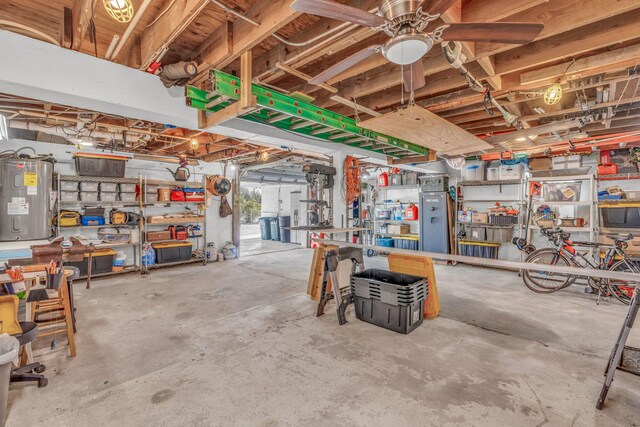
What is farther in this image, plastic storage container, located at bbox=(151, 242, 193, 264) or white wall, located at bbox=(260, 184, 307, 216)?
white wall, located at bbox=(260, 184, 307, 216)

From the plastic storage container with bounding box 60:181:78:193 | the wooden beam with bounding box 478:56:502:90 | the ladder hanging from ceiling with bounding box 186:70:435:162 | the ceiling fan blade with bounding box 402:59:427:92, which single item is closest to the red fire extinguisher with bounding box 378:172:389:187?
the ladder hanging from ceiling with bounding box 186:70:435:162

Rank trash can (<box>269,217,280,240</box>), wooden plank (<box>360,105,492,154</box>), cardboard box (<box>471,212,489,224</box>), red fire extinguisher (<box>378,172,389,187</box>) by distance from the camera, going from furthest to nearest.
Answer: trash can (<box>269,217,280,240</box>) < red fire extinguisher (<box>378,172,389,187</box>) < cardboard box (<box>471,212,489,224</box>) < wooden plank (<box>360,105,492,154</box>)

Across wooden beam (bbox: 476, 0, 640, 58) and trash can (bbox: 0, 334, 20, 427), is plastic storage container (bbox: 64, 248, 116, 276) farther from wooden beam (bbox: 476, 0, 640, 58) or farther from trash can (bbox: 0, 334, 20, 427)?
wooden beam (bbox: 476, 0, 640, 58)

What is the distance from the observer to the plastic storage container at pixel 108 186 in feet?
18.0

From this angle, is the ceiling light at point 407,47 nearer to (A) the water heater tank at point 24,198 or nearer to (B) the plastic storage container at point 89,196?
(A) the water heater tank at point 24,198

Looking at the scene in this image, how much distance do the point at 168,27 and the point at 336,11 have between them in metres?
1.42

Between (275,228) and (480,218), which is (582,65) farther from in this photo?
(275,228)

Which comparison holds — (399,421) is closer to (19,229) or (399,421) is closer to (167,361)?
(167,361)

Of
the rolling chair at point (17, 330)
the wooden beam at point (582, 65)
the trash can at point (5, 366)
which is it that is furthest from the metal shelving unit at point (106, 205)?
the wooden beam at point (582, 65)

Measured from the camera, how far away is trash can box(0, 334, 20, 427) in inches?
63.4

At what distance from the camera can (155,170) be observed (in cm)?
647

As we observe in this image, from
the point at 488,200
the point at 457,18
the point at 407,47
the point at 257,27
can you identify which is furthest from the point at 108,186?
the point at 488,200

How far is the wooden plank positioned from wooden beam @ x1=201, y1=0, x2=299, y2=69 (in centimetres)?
139

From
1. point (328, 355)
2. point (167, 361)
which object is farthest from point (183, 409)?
point (328, 355)
